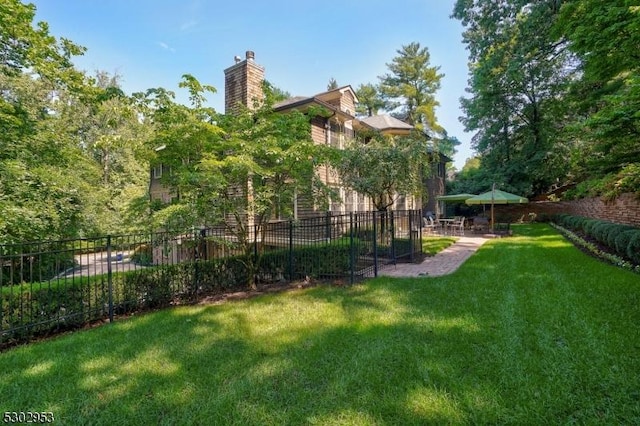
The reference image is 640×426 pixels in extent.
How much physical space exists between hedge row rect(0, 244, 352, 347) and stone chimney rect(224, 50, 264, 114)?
5.72 m

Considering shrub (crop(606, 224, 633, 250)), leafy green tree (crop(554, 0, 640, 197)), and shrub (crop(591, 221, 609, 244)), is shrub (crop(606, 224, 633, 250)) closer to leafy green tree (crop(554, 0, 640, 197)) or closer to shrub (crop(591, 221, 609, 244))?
shrub (crop(591, 221, 609, 244))

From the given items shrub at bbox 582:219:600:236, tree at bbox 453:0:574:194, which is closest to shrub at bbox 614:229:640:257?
shrub at bbox 582:219:600:236

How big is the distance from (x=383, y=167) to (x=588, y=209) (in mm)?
11593

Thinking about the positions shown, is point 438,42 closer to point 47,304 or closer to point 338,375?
point 338,375

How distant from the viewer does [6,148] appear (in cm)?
715

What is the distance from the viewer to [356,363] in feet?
11.2

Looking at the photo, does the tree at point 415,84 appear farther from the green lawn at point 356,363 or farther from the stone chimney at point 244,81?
the green lawn at point 356,363

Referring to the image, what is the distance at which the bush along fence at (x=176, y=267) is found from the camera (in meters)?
4.82

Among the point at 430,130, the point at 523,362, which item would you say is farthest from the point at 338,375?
the point at 430,130

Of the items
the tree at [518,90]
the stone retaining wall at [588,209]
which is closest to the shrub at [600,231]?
the stone retaining wall at [588,209]

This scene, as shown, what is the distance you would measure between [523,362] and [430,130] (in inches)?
1274

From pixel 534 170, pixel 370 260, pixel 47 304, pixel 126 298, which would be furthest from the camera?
pixel 534 170

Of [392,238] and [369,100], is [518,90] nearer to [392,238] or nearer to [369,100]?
[369,100]

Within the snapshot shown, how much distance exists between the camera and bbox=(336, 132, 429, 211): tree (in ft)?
32.9
